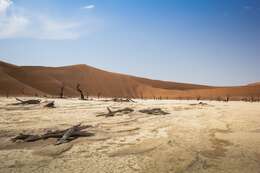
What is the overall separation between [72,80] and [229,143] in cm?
6422

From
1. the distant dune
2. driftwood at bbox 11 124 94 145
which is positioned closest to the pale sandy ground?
driftwood at bbox 11 124 94 145

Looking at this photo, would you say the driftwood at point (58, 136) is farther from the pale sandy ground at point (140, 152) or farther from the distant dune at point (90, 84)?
the distant dune at point (90, 84)

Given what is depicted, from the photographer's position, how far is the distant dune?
5566 cm

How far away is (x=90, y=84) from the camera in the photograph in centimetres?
7244

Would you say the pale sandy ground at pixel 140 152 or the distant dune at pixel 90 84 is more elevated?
the distant dune at pixel 90 84

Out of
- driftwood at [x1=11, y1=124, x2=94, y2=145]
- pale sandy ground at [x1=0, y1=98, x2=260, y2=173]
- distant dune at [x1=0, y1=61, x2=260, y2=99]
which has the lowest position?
pale sandy ground at [x1=0, y1=98, x2=260, y2=173]

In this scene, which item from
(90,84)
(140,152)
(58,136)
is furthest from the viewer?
(90,84)

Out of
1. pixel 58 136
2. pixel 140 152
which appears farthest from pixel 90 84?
pixel 140 152

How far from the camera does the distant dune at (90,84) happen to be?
55.7 metres

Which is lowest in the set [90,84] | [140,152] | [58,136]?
[140,152]

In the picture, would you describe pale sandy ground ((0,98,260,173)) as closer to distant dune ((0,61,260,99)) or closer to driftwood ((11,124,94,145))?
driftwood ((11,124,94,145))

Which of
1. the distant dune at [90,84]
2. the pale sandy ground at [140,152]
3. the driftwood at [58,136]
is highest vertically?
the distant dune at [90,84]

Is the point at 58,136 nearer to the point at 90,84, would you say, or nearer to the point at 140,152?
the point at 140,152

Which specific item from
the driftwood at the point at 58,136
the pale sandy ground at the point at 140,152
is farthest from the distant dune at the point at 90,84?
the pale sandy ground at the point at 140,152
